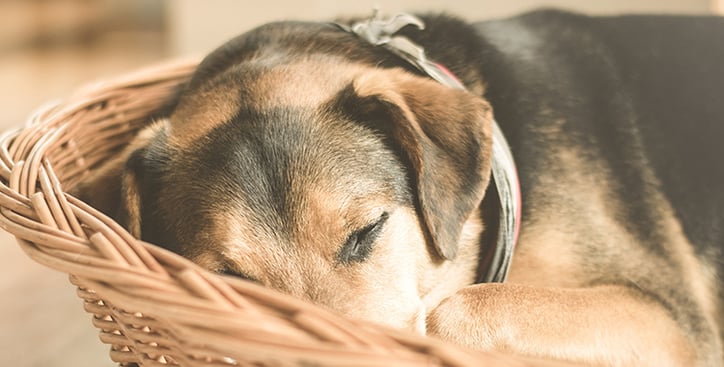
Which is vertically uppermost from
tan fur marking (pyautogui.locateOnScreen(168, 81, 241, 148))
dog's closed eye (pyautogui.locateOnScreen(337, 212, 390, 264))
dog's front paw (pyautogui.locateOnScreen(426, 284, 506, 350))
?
tan fur marking (pyautogui.locateOnScreen(168, 81, 241, 148))

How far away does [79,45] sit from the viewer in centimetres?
A: 672

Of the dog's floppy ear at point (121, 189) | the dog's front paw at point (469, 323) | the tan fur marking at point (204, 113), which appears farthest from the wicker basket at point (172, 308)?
the dog's front paw at point (469, 323)

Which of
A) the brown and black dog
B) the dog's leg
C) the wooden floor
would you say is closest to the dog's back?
the brown and black dog

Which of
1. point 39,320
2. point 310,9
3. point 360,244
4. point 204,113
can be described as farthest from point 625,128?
point 310,9

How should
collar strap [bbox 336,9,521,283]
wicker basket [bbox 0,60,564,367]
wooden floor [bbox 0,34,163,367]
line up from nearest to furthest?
wicker basket [bbox 0,60,564,367], collar strap [bbox 336,9,521,283], wooden floor [bbox 0,34,163,367]

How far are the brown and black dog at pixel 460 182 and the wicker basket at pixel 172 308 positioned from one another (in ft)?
0.73

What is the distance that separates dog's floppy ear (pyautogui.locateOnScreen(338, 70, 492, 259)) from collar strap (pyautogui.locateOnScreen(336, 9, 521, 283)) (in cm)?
11

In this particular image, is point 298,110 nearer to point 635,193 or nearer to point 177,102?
point 177,102

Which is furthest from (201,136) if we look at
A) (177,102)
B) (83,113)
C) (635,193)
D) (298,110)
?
(635,193)

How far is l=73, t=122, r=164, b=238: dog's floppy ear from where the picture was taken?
5.63ft

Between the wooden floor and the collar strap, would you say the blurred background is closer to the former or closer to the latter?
the wooden floor

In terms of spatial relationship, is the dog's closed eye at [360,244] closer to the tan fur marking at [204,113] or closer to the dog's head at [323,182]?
the dog's head at [323,182]

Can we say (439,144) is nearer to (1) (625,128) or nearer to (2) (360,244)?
(2) (360,244)

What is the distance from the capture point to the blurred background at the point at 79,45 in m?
2.55
